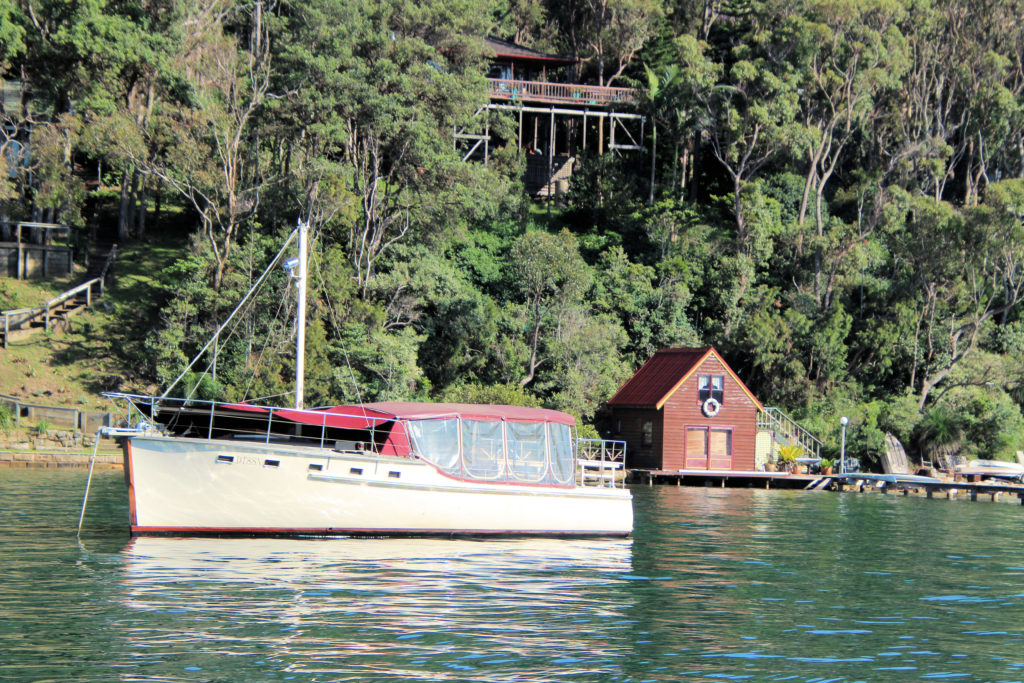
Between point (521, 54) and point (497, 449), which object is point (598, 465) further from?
point (521, 54)

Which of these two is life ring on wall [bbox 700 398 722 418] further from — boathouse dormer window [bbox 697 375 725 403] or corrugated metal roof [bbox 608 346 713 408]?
corrugated metal roof [bbox 608 346 713 408]

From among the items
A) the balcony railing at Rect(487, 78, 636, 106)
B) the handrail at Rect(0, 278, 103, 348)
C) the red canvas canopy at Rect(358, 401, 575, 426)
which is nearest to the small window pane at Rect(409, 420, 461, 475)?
the red canvas canopy at Rect(358, 401, 575, 426)

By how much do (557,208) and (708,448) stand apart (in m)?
23.0

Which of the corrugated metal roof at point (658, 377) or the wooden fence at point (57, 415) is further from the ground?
the corrugated metal roof at point (658, 377)

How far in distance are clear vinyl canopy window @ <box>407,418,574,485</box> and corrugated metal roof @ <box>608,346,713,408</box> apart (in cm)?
2361

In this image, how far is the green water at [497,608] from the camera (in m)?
14.8

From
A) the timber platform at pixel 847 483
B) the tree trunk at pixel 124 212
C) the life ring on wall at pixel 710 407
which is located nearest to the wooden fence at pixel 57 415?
the tree trunk at pixel 124 212

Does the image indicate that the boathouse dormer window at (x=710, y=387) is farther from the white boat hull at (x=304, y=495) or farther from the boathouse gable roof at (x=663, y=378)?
the white boat hull at (x=304, y=495)

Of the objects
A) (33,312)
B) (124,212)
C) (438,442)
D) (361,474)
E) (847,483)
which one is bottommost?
(847,483)

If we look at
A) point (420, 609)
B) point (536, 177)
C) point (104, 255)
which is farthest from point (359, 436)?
point (536, 177)

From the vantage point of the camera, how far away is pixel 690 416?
170ft

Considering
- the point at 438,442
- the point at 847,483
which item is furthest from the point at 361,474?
the point at 847,483

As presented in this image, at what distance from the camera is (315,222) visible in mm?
49469

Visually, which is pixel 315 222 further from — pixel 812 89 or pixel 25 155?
pixel 812 89
